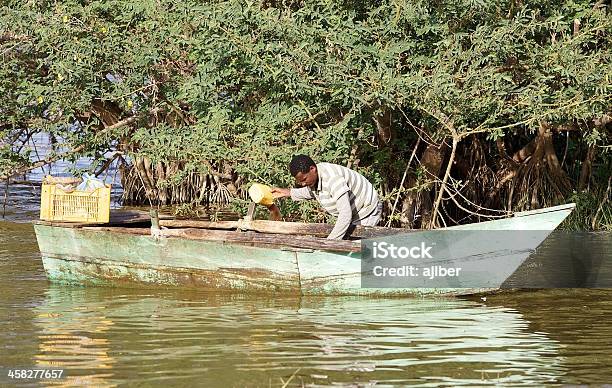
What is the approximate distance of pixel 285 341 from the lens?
741 centimetres

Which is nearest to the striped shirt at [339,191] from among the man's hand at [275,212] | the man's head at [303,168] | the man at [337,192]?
the man at [337,192]

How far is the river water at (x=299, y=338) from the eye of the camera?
6.48 metres

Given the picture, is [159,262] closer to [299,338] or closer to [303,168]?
[303,168]

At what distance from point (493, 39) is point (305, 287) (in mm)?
3062

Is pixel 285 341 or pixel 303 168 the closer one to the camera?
pixel 285 341

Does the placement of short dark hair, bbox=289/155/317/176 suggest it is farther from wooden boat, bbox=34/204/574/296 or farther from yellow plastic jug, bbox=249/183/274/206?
yellow plastic jug, bbox=249/183/274/206

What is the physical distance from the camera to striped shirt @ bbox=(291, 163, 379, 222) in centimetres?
902

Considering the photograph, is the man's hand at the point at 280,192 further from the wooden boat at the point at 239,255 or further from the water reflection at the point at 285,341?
the water reflection at the point at 285,341

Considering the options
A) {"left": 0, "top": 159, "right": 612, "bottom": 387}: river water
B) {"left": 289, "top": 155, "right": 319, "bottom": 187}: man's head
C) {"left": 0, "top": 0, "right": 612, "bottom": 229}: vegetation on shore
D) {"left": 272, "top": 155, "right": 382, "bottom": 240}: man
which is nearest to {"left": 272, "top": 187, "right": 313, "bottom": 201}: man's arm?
{"left": 272, "top": 155, "right": 382, "bottom": 240}: man

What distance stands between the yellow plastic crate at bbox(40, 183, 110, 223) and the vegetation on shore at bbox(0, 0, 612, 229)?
1948mm

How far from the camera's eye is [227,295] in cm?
939

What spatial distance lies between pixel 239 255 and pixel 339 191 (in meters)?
1.04

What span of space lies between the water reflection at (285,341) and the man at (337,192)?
29.1 inches

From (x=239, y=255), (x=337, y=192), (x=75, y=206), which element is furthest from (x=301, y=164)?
(x=75, y=206)
